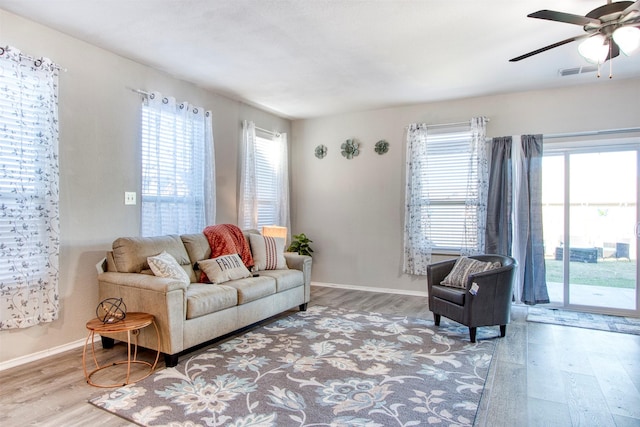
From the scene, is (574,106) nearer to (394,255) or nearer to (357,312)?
(394,255)

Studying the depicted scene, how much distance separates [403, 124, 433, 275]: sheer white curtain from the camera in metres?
5.38

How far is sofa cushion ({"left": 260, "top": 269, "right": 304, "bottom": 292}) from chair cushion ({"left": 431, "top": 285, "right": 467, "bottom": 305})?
1512 millimetres

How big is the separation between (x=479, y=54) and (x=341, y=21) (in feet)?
5.01

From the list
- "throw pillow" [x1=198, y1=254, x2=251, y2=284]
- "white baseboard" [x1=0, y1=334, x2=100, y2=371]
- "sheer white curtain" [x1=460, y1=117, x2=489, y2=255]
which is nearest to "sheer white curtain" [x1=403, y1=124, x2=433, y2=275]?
"sheer white curtain" [x1=460, y1=117, x2=489, y2=255]

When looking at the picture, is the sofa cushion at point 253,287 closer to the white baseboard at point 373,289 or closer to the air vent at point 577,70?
the white baseboard at point 373,289

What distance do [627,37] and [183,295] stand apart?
3513mm

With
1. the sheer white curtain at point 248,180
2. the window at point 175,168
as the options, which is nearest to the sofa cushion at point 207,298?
the window at point 175,168

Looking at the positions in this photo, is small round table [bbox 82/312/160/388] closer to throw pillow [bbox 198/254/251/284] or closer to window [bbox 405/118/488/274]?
throw pillow [bbox 198/254/251/284]

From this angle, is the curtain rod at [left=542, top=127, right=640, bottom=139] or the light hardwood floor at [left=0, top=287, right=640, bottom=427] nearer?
the light hardwood floor at [left=0, top=287, right=640, bottom=427]

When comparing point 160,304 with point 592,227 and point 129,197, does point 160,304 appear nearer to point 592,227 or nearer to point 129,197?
point 129,197

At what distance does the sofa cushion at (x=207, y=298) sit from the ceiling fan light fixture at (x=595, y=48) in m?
3.33

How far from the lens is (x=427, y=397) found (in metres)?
2.48

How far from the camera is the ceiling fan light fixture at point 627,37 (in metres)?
2.34

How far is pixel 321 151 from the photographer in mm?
6285
